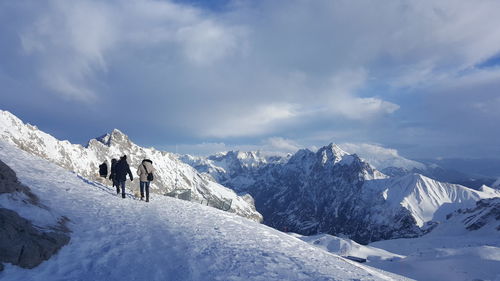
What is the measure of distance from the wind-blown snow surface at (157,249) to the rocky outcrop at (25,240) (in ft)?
1.15

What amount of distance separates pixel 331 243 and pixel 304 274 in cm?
11413

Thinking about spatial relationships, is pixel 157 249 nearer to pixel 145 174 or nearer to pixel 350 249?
pixel 145 174

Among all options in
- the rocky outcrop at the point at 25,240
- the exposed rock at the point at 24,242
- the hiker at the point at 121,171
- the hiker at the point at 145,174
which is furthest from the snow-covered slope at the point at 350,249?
the exposed rock at the point at 24,242

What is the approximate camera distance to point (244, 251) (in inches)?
693

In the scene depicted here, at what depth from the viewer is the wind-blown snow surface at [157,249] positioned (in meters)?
14.0

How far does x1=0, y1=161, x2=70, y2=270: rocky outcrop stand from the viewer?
43.6 ft

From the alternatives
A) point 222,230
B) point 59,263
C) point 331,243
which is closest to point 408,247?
point 331,243

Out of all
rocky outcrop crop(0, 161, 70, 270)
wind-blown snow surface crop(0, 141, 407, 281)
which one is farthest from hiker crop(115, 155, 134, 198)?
rocky outcrop crop(0, 161, 70, 270)

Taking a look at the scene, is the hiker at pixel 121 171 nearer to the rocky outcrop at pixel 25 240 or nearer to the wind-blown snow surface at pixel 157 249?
the wind-blown snow surface at pixel 157 249

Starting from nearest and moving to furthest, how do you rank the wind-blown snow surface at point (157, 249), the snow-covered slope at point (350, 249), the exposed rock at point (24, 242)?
the exposed rock at point (24, 242) → the wind-blown snow surface at point (157, 249) → the snow-covered slope at point (350, 249)

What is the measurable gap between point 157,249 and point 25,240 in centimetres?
545

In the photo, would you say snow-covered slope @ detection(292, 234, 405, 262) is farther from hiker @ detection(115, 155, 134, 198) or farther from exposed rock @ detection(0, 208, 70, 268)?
exposed rock @ detection(0, 208, 70, 268)

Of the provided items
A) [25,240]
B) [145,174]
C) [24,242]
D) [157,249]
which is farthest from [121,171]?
[24,242]

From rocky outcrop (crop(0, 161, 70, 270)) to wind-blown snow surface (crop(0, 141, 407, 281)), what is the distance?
350mm
